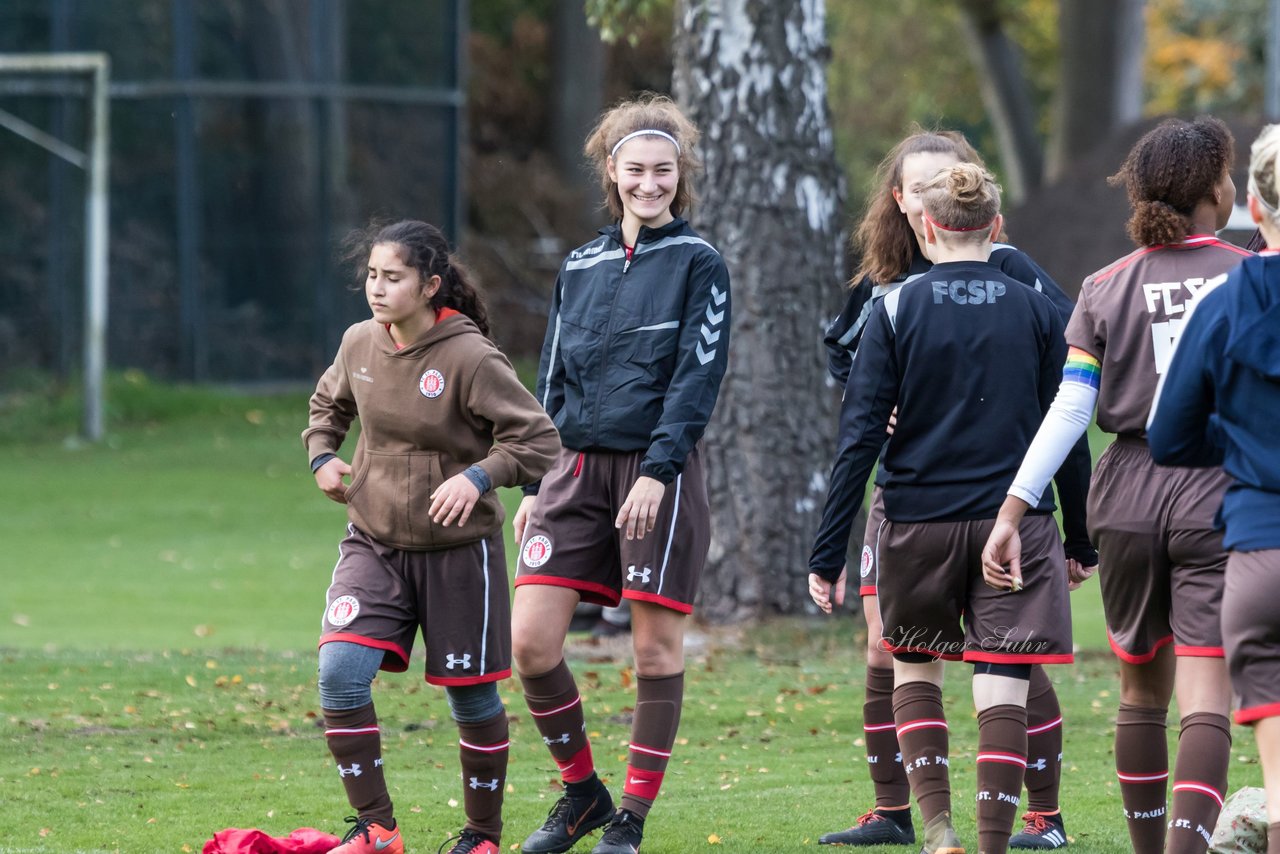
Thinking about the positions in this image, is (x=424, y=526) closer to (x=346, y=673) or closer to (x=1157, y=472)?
(x=346, y=673)

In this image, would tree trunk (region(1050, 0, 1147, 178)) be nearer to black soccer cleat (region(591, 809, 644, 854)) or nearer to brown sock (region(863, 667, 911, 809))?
brown sock (region(863, 667, 911, 809))

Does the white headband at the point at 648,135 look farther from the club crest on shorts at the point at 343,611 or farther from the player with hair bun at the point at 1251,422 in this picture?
the player with hair bun at the point at 1251,422

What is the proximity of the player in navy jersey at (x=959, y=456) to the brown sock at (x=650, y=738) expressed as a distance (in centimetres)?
85

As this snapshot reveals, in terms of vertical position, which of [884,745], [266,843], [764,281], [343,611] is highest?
[764,281]

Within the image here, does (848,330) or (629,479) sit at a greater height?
(848,330)

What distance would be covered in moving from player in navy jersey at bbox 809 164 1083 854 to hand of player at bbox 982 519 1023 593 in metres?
0.11

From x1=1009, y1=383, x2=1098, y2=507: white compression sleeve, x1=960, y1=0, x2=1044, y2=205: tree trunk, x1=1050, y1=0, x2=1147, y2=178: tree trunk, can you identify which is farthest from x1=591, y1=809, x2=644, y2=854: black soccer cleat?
x1=960, y1=0, x2=1044, y2=205: tree trunk

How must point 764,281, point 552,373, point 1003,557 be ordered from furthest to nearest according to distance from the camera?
point 764,281 < point 552,373 < point 1003,557

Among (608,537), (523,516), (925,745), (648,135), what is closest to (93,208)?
(523,516)

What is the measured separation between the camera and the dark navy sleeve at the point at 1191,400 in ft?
12.9

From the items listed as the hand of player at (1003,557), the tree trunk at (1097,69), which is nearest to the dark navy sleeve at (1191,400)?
the hand of player at (1003,557)

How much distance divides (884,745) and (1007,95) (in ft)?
100

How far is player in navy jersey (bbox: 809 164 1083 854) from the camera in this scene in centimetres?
499

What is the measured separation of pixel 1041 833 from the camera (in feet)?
18.9
